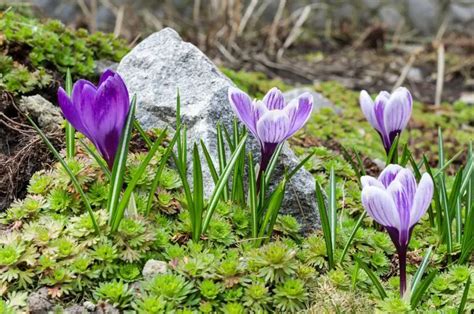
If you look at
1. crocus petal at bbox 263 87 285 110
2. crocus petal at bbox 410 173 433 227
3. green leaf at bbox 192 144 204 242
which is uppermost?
crocus petal at bbox 263 87 285 110

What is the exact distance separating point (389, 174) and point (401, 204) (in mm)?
125

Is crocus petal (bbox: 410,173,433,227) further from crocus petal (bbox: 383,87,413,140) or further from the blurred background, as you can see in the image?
the blurred background

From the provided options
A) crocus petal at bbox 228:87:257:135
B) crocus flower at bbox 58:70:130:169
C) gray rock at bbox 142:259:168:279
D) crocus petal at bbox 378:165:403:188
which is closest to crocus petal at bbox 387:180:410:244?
crocus petal at bbox 378:165:403:188

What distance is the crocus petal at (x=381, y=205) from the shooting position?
1.73 metres

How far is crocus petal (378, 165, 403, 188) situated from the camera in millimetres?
1858

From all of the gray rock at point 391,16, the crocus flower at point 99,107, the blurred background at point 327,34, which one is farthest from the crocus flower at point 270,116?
the gray rock at point 391,16

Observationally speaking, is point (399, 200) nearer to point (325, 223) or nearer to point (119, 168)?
point (325, 223)

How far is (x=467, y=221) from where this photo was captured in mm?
2178

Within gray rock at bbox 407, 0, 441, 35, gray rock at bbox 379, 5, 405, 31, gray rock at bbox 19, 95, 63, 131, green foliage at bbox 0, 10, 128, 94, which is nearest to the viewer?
gray rock at bbox 19, 95, 63, 131

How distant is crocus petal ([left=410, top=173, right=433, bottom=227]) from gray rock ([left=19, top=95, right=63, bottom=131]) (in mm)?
1601

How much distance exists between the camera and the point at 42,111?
2799 mm

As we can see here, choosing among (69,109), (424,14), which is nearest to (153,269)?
(69,109)

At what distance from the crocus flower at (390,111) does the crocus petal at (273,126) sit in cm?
45

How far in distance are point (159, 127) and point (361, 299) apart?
1.16 meters
